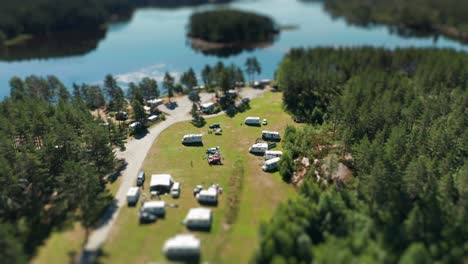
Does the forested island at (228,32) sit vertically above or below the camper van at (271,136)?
above

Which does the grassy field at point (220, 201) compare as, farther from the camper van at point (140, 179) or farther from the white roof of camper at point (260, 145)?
the white roof of camper at point (260, 145)

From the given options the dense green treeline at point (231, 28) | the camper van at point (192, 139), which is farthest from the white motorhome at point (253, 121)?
the dense green treeline at point (231, 28)

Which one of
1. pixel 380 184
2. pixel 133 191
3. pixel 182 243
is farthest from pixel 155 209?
pixel 380 184

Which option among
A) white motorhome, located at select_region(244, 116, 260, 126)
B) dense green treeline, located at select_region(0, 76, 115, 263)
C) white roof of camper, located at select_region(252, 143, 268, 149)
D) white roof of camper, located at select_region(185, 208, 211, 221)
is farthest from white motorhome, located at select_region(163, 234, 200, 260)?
white motorhome, located at select_region(244, 116, 260, 126)

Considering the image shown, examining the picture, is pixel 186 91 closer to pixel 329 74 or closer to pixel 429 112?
pixel 329 74

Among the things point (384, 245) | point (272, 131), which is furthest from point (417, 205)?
point (272, 131)

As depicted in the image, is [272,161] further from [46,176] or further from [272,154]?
[46,176]
